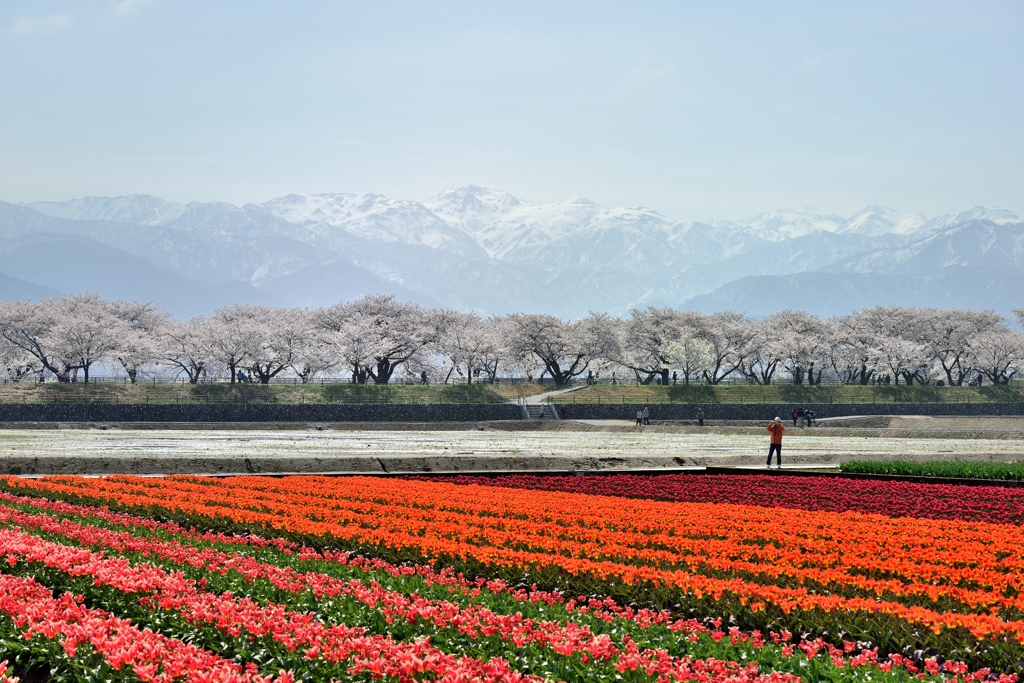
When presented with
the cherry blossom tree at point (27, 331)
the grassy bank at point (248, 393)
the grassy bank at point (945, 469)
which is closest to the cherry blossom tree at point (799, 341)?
the grassy bank at point (248, 393)

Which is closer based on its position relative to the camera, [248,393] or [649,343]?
[248,393]

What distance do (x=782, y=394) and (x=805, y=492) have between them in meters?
69.9

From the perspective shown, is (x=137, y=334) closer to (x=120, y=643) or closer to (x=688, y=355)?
(x=688, y=355)

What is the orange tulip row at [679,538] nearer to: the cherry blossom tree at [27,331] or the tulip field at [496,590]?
the tulip field at [496,590]

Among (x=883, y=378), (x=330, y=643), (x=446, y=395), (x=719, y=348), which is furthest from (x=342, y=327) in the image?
(x=330, y=643)

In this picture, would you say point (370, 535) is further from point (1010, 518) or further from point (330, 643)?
point (1010, 518)

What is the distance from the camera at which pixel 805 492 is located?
19922 mm

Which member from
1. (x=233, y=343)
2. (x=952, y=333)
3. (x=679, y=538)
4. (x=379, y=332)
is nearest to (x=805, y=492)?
(x=679, y=538)

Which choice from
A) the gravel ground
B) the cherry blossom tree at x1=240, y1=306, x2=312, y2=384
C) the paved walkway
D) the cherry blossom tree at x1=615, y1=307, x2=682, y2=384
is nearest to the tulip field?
the gravel ground

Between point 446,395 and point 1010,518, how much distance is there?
70300 mm

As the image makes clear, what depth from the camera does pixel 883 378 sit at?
122m

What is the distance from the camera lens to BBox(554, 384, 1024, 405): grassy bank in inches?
3359

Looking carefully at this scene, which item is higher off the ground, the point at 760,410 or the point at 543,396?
the point at 543,396

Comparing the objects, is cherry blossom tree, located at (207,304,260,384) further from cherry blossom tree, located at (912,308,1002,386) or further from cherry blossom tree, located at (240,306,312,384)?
cherry blossom tree, located at (912,308,1002,386)
